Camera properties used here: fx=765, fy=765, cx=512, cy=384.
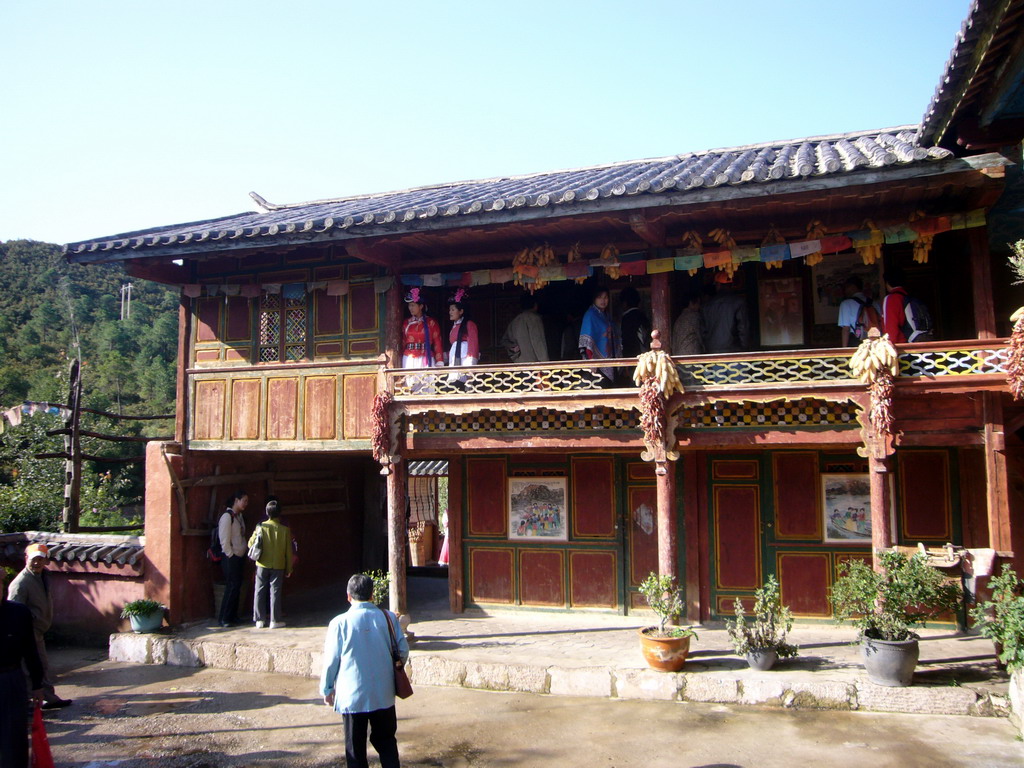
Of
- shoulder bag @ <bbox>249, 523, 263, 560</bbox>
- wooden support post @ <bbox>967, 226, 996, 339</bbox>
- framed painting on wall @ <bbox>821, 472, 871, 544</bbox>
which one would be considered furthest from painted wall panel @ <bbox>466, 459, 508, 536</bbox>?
wooden support post @ <bbox>967, 226, 996, 339</bbox>

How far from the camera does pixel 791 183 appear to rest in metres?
8.16

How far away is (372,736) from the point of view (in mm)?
5262

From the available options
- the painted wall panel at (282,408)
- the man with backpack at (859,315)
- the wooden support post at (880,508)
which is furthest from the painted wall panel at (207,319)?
the wooden support post at (880,508)

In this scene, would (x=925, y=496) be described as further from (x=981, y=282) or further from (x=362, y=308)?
(x=362, y=308)

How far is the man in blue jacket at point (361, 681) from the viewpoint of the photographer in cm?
510

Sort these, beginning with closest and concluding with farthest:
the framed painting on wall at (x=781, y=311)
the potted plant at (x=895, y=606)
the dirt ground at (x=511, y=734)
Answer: the dirt ground at (x=511, y=734) → the potted plant at (x=895, y=606) → the framed painting on wall at (x=781, y=311)

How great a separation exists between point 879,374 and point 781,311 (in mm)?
2845

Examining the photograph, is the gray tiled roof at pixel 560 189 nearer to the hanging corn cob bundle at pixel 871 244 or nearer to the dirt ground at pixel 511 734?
the hanging corn cob bundle at pixel 871 244

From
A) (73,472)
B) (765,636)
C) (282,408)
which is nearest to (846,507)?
(765,636)

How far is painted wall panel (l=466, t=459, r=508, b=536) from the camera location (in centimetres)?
1170

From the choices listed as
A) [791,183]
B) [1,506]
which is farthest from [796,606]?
[1,506]

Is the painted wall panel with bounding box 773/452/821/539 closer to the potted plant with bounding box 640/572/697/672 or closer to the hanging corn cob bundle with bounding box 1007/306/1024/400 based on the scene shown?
the potted plant with bounding box 640/572/697/672

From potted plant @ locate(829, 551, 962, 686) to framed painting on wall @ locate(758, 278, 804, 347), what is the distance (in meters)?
3.90

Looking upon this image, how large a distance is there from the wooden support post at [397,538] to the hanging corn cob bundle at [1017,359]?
22.8ft
